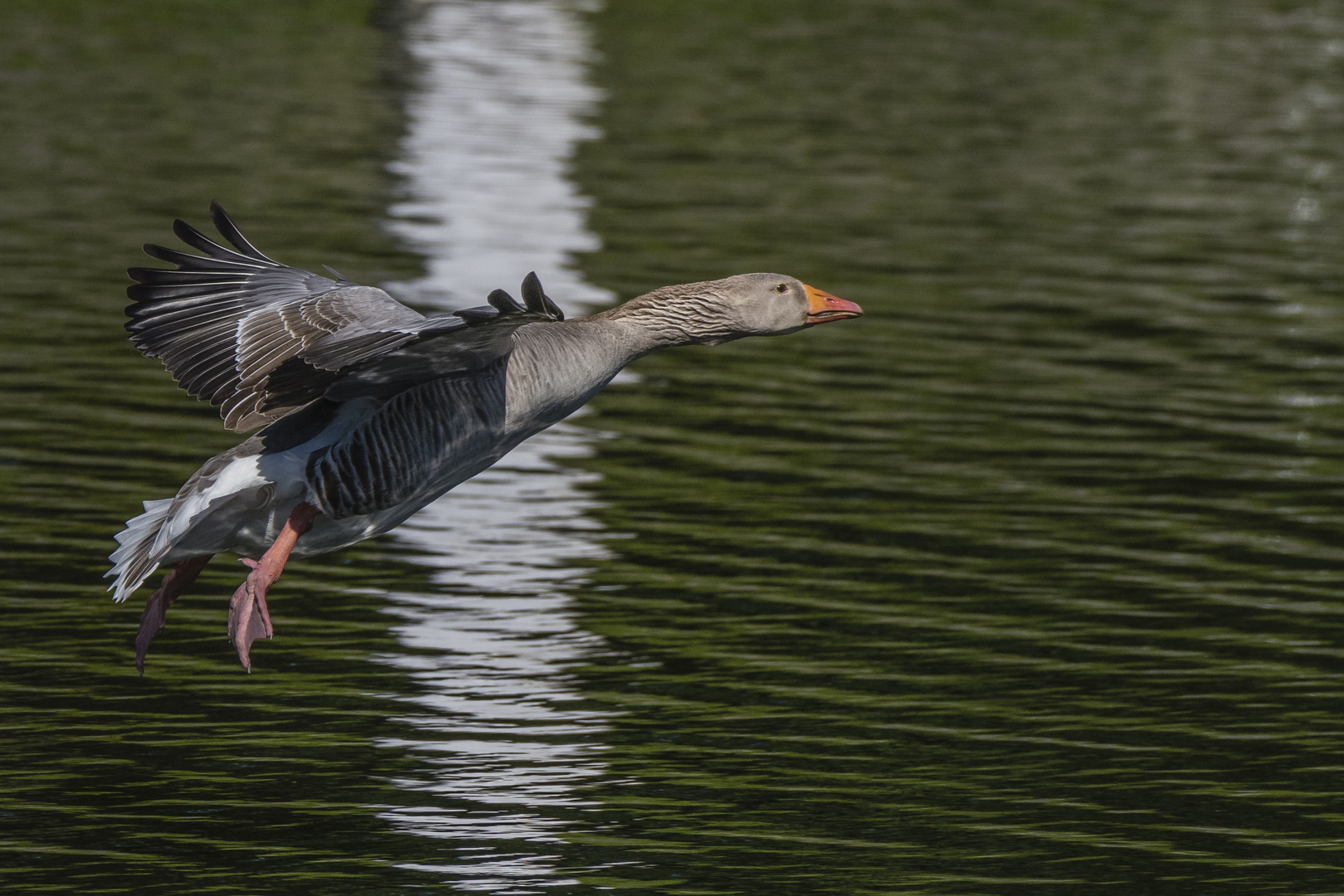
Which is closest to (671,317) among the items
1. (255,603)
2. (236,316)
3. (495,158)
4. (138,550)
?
(236,316)

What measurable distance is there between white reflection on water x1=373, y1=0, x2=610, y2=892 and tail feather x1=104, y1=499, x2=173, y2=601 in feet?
5.65

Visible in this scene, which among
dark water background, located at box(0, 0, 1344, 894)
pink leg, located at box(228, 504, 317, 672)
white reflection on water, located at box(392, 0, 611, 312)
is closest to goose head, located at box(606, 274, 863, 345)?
pink leg, located at box(228, 504, 317, 672)

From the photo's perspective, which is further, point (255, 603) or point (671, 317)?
point (671, 317)

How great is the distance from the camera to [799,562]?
50.4 ft

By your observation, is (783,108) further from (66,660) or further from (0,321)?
(66,660)

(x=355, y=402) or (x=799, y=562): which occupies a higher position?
(x=355, y=402)

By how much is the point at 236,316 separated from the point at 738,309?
272 centimetres

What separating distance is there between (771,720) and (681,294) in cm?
274

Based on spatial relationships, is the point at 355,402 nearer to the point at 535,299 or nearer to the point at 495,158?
the point at 535,299

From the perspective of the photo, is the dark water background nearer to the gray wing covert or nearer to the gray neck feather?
the gray wing covert

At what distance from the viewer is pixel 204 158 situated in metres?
30.9

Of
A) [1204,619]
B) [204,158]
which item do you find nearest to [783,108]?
[204,158]

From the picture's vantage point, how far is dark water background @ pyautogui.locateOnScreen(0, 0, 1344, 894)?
33.8 ft

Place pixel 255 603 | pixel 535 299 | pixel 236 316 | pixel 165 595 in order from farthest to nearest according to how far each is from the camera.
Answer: pixel 236 316, pixel 165 595, pixel 255 603, pixel 535 299
